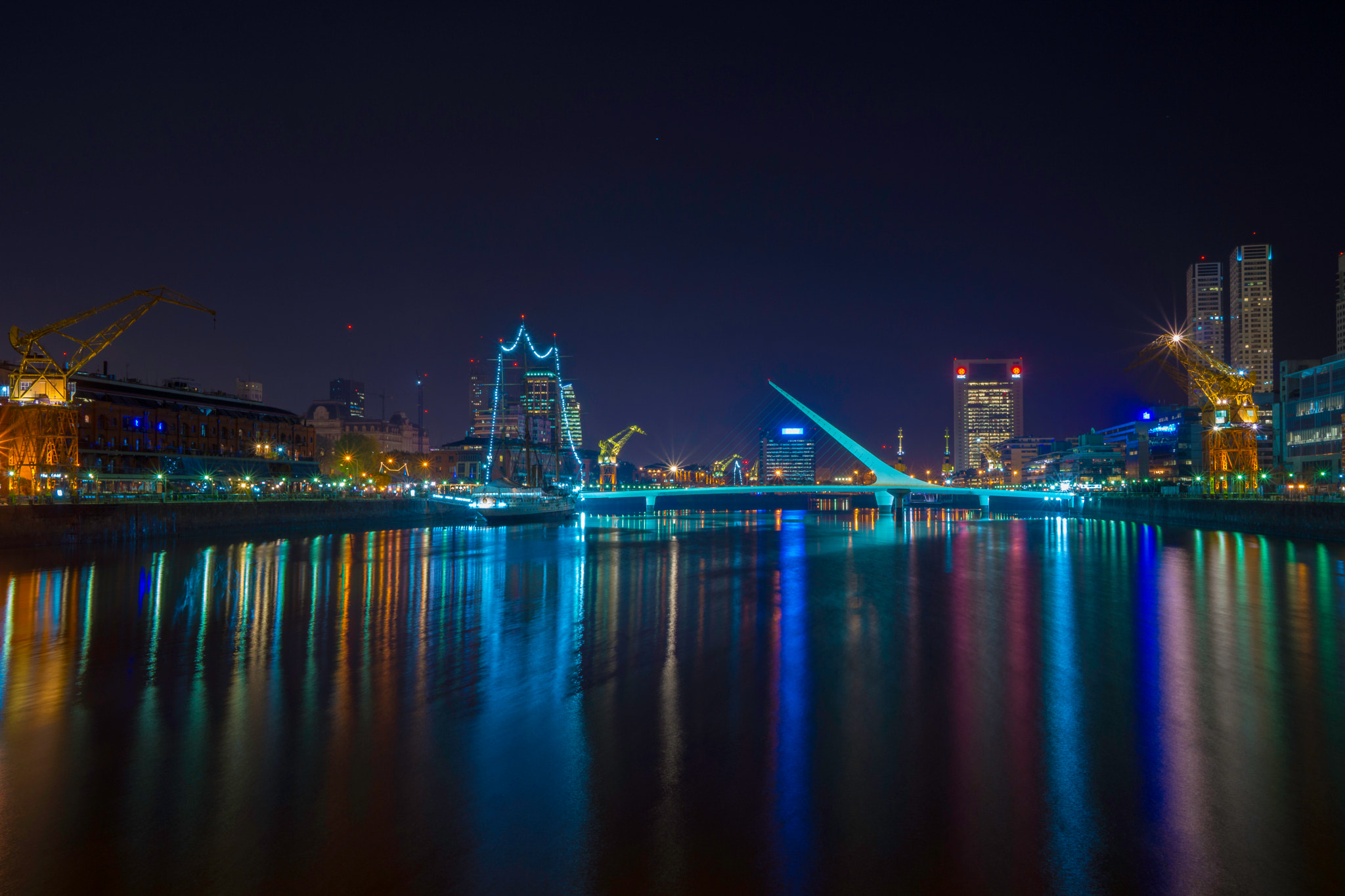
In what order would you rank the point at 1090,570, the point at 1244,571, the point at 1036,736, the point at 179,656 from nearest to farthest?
the point at 1036,736 → the point at 179,656 → the point at 1244,571 → the point at 1090,570

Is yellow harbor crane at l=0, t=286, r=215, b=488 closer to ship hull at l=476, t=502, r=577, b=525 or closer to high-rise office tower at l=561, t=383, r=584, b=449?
ship hull at l=476, t=502, r=577, b=525

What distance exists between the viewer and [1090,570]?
27484mm

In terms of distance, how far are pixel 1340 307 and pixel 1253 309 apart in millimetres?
43320

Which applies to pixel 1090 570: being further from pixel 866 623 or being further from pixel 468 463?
pixel 468 463

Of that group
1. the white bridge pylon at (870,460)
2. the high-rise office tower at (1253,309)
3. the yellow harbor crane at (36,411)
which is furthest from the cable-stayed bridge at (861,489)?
the high-rise office tower at (1253,309)

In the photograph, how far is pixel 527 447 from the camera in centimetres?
7900

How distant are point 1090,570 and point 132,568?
3412 cm

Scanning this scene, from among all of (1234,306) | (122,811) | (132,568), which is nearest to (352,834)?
(122,811)

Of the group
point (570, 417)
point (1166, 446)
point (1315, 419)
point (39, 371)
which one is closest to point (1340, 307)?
point (1166, 446)

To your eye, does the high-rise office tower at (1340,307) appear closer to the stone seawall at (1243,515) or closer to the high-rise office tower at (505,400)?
the stone seawall at (1243,515)

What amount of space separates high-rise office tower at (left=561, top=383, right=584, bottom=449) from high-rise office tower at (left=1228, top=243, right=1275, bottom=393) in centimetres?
14004

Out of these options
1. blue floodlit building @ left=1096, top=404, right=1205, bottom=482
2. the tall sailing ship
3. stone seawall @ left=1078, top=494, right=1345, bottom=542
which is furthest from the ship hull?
blue floodlit building @ left=1096, top=404, right=1205, bottom=482

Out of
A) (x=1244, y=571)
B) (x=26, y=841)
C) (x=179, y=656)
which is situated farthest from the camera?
(x=1244, y=571)

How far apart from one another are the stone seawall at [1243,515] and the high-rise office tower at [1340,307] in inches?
3366
